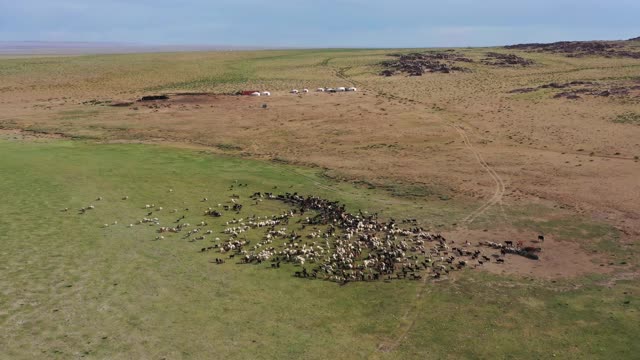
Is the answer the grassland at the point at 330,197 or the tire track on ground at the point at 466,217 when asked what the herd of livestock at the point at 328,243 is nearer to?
the grassland at the point at 330,197

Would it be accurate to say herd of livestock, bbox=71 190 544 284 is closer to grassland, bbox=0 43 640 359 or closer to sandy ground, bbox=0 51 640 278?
grassland, bbox=0 43 640 359

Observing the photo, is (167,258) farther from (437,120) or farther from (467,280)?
(437,120)

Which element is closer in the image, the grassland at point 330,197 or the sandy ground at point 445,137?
the grassland at point 330,197

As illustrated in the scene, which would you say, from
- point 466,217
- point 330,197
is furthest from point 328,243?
point 466,217

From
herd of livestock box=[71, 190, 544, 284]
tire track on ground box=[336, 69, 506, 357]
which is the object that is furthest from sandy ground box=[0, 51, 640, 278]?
herd of livestock box=[71, 190, 544, 284]

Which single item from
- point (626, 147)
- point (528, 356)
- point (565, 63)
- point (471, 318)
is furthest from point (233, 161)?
point (565, 63)

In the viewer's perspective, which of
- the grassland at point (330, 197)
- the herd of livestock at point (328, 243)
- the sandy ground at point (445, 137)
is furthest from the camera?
the sandy ground at point (445, 137)

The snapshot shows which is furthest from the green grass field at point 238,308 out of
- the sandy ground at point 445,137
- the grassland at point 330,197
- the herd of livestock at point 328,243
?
the sandy ground at point 445,137

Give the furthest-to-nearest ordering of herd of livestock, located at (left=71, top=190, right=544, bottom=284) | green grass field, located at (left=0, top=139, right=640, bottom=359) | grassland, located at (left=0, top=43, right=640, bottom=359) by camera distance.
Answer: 1. herd of livestock, located at (left=71, top=190, right=544, bottom=284)
2. grassland, located at (left=0, top=43, right=640, bottom=359)
3. green grass field, located at (left=0, top=139, right=640, bottom=359)

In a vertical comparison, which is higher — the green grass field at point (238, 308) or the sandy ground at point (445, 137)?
the sandy ground at point (445, 137)
